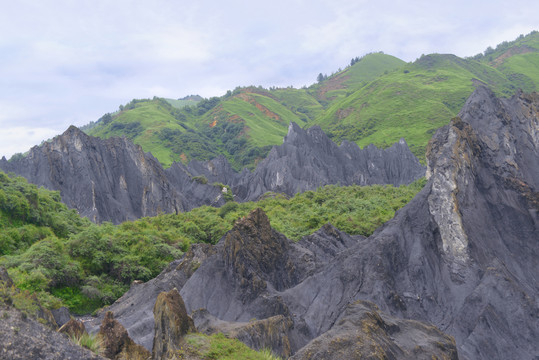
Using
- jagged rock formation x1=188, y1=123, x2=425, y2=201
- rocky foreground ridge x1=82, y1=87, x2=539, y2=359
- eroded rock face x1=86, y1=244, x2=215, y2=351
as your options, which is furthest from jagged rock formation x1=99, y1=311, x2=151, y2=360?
jagged rock formation x1=188, y1=123, x2=425, y2=201

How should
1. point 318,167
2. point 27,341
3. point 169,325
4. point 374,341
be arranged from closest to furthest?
point 27,341 < point 374,341 < point 169,325 < point 318,167

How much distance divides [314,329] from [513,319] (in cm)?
862

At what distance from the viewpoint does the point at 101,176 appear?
228ft

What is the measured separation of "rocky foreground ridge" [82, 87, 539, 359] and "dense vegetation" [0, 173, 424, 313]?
14.2 ft

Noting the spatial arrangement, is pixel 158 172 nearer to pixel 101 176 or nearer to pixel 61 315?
pixel 101 176

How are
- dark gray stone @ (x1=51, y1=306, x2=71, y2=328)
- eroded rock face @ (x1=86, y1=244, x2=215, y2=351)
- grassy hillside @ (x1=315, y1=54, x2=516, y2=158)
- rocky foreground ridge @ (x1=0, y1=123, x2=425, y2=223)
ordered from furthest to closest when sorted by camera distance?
grassy hillside @ (x1=315, y1=54, x2=516, y2=158) < rocky foreground ridge @ (x1=0, y1=123, x2=425, y2=223) < dark gray stone @ (x1=51, y1=306, x2=71, y2=328) < eroded rock face @ (x1=86, y1=244, x2=215, y2=351)

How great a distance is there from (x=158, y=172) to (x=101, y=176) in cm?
987

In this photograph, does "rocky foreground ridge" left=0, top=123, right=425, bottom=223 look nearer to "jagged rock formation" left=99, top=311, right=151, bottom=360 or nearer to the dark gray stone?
the dark gray stone

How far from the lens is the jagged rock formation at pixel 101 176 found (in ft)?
215

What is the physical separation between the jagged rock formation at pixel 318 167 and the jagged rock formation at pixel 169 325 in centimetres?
6954

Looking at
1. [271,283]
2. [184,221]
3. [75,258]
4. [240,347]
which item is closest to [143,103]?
[184,221]

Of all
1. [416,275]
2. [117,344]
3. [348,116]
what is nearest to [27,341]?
[117,344]

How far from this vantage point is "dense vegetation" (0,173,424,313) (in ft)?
98.7

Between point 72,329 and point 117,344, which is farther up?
point 72,329
